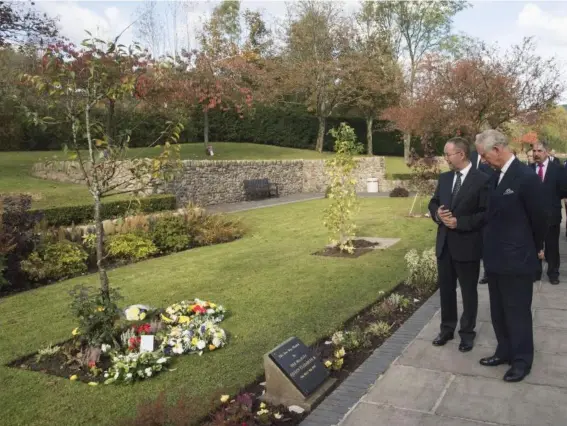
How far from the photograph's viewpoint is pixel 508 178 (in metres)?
4.05

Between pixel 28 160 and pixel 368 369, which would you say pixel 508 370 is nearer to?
pixel 368 369

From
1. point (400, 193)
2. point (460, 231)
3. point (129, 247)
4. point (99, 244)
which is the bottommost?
point (400, 193)

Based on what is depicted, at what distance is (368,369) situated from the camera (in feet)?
14.8

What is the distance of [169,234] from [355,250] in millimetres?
3965

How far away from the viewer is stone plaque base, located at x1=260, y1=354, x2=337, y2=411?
388 cm

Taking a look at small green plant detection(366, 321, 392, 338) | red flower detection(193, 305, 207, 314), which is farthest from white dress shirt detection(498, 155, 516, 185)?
red flower detection(193, 305, 207, 314)

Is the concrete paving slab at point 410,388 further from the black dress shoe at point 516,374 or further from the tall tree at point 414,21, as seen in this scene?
the tall tree at point 414,21

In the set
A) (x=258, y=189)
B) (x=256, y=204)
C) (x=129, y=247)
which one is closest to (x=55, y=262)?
(x=129, y=247)

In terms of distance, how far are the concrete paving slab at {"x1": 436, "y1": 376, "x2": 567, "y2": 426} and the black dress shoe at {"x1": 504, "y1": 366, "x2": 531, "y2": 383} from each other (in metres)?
0.05

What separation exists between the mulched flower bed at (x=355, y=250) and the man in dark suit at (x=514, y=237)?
5226 millimetres

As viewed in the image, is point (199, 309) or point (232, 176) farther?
point (232, 176)

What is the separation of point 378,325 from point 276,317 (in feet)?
3.92

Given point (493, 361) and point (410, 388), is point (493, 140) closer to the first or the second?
point (493, 361)

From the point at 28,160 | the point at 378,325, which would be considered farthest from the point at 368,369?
the point at 28,160
